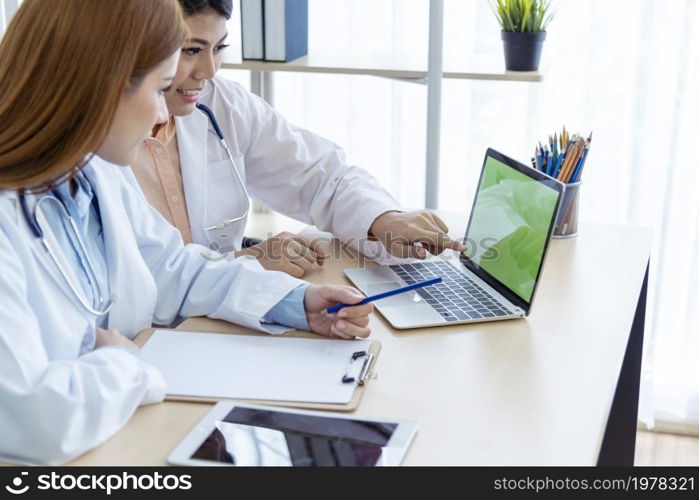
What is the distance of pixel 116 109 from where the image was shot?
1.06 meters

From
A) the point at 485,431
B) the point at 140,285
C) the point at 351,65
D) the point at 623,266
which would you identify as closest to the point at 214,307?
the point at 140,285

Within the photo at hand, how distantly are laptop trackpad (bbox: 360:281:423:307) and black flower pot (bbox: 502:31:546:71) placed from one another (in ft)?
2.39

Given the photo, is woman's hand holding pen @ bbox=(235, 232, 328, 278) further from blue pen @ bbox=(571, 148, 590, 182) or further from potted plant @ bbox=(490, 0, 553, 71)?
potted plant @ bbox=(490, 0, 553, 71)

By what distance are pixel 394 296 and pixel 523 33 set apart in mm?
811

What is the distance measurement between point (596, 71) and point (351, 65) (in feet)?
2.24

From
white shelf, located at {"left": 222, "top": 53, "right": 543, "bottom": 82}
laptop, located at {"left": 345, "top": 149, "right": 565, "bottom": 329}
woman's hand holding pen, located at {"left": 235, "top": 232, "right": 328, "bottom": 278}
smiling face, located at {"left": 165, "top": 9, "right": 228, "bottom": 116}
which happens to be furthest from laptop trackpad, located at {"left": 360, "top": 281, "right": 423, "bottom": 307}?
white shelf, located at {"left": 222, "top": 53, "right": 543, "bottom": 82}

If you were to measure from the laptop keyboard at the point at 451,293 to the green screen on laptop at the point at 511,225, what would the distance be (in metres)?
0.04

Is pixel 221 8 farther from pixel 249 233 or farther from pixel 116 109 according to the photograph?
pixel 249 233

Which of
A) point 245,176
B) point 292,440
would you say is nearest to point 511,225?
point 292,440

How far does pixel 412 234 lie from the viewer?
5.17ft

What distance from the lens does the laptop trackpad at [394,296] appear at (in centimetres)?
140

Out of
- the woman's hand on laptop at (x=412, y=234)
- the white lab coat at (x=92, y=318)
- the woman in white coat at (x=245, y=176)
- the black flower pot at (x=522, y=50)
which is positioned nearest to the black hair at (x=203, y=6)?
the woman in white coat at (x=245, y=176)

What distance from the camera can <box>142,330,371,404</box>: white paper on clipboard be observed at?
1103 millimetres

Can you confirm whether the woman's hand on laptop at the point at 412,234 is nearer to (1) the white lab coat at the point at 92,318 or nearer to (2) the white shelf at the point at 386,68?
(1) the white lab coat at the point at 92,318
